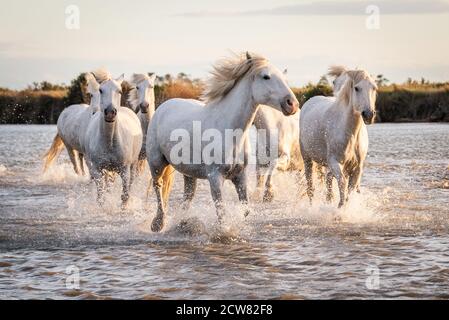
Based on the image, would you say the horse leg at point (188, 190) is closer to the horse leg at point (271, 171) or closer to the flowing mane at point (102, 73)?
the horse leg at point (271, 171)

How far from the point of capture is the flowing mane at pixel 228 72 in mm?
7461

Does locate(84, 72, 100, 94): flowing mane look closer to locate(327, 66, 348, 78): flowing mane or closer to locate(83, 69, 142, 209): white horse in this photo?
locate(83, 69, 142, 209): white horse

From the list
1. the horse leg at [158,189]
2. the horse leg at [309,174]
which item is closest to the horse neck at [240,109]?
the horse leg at [158,189]

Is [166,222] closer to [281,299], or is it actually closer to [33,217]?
[33,217]

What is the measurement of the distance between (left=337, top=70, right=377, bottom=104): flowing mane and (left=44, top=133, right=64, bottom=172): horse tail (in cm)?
761

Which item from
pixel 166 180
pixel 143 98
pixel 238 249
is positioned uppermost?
pixel 143 98

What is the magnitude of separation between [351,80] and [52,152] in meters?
8.04

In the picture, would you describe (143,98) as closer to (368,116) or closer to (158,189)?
(158,189)

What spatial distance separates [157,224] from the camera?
8.41 meters

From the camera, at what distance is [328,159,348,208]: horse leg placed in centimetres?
880

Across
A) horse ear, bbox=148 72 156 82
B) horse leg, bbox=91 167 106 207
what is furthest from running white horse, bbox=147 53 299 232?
horse ear, bbox=148 72 156 82

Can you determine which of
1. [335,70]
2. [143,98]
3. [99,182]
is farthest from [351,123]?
[99,182]

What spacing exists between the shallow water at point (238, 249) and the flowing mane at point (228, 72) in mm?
1160

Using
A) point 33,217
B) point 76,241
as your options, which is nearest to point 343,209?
point 76,241
